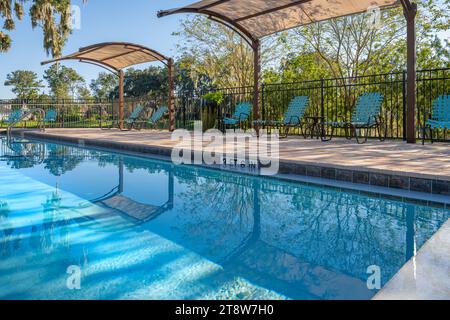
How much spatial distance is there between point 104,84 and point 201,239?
Answer: 59674 millimetres

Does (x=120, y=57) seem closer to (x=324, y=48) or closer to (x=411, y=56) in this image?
(x=324, y=48)

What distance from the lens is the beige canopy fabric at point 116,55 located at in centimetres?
1136

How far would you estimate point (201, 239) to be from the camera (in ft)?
8.85

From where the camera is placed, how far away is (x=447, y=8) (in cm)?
1248

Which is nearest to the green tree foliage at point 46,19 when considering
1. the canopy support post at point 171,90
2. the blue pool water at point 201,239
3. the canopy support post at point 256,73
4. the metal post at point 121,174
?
the canopy support post at point 171,90

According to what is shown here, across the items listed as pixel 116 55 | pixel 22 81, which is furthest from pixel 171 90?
pixel 22 81

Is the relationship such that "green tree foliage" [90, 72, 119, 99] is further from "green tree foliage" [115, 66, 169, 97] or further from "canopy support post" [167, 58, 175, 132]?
"canopy support post" [167, 58, 175, 132]

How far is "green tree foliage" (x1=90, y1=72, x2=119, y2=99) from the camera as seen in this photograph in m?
55.4

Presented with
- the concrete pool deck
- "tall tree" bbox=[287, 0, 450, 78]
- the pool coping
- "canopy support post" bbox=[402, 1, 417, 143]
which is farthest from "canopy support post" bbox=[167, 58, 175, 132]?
the concrete pool deck

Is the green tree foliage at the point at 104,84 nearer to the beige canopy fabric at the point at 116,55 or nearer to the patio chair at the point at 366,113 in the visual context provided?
the beige canopy fabric at the point at 116,55

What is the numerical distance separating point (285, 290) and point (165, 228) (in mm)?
1294

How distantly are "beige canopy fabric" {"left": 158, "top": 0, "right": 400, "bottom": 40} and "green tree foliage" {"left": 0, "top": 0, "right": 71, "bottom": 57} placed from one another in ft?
42.2
